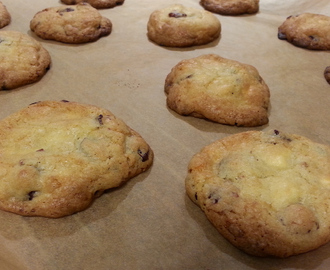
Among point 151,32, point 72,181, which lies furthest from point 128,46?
point 72,181

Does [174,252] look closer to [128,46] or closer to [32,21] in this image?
[128,46]

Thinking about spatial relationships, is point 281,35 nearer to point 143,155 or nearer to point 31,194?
point 143,155

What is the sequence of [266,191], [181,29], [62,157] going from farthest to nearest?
[181,29]
[62,157]
[266,191]

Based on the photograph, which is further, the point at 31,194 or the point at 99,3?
the point at 99,3

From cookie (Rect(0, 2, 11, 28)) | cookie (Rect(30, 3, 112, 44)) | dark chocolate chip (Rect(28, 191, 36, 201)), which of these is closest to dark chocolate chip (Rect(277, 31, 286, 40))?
cookie (Rect(30, 3, 112, 44))

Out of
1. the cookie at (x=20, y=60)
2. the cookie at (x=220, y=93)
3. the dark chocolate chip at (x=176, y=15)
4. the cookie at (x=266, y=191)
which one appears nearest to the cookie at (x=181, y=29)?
the dark chocolate chip at (x=176, y=15)

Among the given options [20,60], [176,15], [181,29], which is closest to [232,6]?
[176,15]

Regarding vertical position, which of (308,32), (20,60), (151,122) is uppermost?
(308,32)
